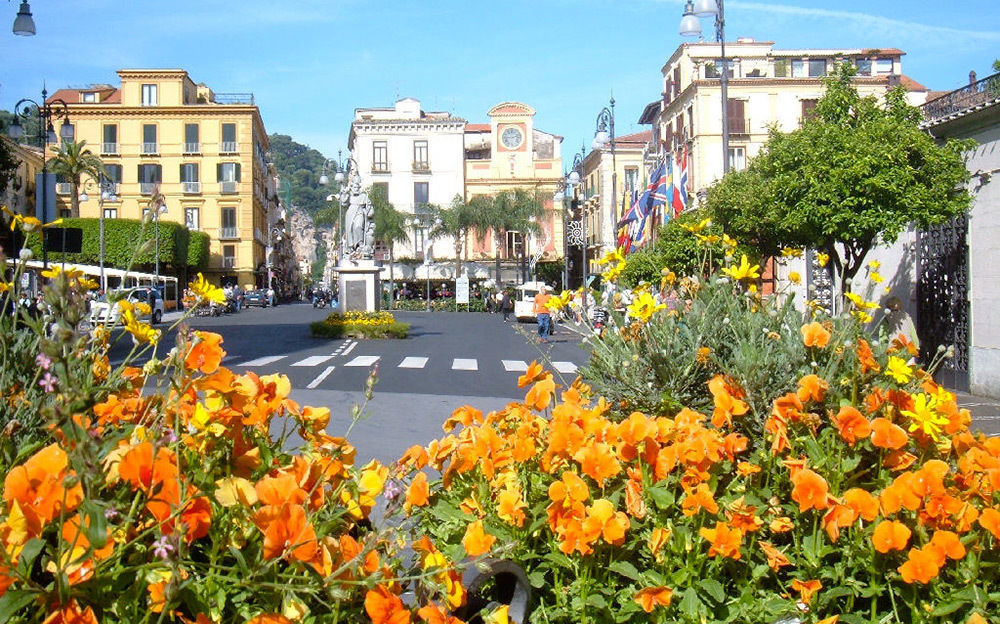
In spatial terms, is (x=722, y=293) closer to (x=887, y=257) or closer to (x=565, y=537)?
(x=565, y=537)

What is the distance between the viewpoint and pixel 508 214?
245 feet

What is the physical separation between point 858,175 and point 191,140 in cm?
6787

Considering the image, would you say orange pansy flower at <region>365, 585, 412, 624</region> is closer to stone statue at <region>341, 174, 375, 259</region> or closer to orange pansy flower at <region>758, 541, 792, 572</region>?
orange pansy flower at <region>758, 541, 792, 572</region>

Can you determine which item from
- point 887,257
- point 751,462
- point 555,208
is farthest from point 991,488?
point 555,208

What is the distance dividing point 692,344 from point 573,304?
0.73m

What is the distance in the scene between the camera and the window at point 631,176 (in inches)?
2594

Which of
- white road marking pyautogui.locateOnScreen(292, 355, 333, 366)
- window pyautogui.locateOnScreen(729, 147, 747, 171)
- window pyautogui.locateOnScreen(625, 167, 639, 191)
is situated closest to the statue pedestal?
white road marking pyautogui.locateOnScreen(292, 355, 333, 366)

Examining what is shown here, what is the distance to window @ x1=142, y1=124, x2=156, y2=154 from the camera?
7675 centimetres

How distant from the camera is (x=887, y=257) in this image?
2031cm

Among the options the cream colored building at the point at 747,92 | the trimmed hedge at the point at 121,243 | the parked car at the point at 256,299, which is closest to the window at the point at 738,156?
the cream colored building at the point at 747,92

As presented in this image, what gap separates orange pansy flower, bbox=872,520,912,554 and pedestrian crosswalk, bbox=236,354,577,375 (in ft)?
48.2

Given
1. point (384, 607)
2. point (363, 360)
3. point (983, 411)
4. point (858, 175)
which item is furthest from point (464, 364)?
point (384, 607)

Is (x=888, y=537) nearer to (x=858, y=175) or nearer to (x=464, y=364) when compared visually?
(x=858, y=175)

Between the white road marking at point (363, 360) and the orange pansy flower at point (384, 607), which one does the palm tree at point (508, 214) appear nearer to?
the white road marking at point (363, 360)
